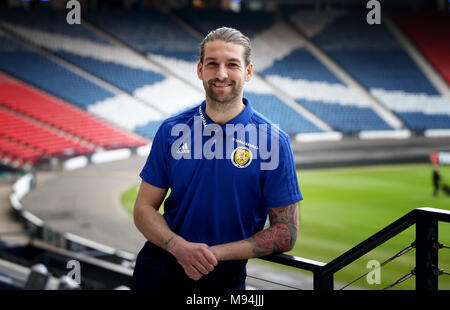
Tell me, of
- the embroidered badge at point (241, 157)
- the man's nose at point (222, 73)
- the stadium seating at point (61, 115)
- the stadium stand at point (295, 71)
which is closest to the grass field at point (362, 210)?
the embroidered badge at point (241, 157)

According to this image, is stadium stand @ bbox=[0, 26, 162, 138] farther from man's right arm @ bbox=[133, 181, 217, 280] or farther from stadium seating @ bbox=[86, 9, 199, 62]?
man's right arm @ bbox=[133, 181, 217, 280]

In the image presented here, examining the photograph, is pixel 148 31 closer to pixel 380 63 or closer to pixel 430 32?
pixel 380 63

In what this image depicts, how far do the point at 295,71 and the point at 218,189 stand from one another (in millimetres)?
25490

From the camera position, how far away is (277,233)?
7.38 feet

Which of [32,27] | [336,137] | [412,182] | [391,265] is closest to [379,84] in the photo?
[336,137]

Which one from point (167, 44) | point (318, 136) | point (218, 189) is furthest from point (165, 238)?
point (167, 44)

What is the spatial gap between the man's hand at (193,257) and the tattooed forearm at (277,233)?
0.19m

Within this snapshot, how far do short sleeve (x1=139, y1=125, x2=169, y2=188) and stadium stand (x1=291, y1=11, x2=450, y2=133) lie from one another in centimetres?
2527

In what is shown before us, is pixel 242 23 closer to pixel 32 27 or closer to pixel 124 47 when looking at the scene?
pixel 124 47

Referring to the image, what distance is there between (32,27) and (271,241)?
79.3 feet

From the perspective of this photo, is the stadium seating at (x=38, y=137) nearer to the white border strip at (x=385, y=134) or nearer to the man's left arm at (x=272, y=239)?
the white border strip at (x=385, y=134)

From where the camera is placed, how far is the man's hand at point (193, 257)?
2148 millimetres

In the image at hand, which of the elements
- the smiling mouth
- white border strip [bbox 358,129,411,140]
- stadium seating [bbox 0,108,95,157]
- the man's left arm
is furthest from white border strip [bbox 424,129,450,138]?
the smiling mouth
